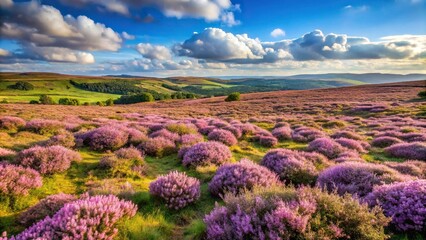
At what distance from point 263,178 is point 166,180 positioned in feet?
8.38

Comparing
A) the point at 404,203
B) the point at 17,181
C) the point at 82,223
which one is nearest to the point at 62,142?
the point at 17,181

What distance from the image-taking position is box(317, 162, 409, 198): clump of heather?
627cm

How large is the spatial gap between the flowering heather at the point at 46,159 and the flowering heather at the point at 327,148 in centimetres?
1083

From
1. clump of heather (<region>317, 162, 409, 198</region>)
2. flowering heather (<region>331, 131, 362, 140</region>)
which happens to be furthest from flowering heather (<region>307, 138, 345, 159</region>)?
clump of heather (<region>317, 162, 409, 198</region>)

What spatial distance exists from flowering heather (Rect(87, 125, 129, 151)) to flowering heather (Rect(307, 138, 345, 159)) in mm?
9317

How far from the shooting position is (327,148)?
492 inches

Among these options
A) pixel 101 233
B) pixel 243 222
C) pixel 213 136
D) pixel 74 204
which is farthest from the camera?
pixel 213 136

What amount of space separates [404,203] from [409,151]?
30.6 ft

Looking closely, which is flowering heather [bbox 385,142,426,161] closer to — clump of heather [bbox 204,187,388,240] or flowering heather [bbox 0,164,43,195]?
clump of heather [bbox 204,187,388,240]

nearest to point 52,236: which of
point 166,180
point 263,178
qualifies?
point 166,180

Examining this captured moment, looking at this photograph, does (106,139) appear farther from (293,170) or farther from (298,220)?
(298,220)

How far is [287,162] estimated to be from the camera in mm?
8406

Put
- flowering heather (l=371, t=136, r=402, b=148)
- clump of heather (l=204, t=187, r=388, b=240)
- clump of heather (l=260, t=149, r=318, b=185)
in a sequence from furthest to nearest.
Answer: flowering heather (l=371, t=136, r=402, b=148) < clump of heather (l=260, t=149, r=318, b=185) < clump of heather (l=204, t=187, r=388, b=240)

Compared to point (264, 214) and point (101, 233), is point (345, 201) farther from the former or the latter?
point (101, 233)
